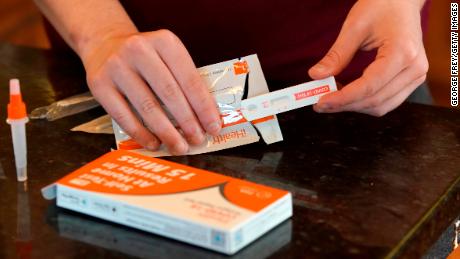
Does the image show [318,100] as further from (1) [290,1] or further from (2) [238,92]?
(1) [290,1]

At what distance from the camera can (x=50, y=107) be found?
0.97 m

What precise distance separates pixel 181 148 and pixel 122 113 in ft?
0.28

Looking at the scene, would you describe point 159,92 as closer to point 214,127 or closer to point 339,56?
point 214,127

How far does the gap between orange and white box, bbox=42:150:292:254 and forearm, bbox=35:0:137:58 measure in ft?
0.83

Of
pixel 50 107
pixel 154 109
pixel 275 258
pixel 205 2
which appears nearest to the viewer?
pixel 275 258

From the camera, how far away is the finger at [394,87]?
2.86 ft

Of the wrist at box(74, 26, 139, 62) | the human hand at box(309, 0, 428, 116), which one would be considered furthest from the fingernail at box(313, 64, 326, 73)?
the wrist at box(74, 26, 139, 62)

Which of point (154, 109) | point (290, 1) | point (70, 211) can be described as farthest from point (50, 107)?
point (290, 1)

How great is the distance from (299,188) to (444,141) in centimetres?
23

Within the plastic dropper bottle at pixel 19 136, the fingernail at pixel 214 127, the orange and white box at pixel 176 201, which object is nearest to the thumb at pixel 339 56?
the fingernail at pixel 214 127

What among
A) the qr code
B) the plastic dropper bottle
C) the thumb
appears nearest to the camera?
the qr code

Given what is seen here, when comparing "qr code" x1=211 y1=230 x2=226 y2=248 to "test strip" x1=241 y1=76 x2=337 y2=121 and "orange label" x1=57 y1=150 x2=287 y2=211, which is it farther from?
"test strip" x1=241 y1=76 x2=337 y2=121

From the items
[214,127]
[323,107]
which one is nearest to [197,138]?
[214,127]

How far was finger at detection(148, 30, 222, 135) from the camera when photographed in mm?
841
